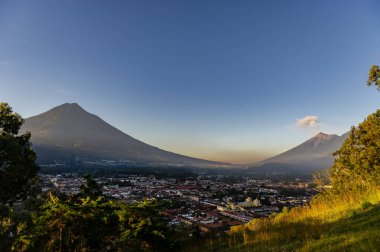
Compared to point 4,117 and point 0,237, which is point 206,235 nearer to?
point 0,237

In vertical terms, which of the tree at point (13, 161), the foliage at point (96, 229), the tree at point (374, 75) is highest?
the tree at point (374, 75)

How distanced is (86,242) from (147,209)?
51.6 inches

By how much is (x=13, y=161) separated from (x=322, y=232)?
994 cm

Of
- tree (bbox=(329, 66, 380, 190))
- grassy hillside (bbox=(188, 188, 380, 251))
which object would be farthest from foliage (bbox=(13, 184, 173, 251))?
tree (bbox=(329, 66, 380, 190))

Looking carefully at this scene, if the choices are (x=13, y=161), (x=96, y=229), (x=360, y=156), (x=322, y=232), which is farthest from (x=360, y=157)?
(x=13, y=161)

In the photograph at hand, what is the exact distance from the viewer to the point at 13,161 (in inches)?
371

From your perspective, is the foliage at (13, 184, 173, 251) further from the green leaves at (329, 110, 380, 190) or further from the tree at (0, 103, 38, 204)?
the green leaves at (329, 110, 380, 190)

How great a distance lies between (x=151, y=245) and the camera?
545cm

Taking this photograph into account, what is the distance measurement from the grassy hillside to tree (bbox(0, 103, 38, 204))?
7.01 m

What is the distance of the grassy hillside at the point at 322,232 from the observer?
4.14 meters

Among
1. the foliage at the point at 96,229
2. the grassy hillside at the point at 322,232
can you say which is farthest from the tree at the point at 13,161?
the grassy hillside at the point at 322,232

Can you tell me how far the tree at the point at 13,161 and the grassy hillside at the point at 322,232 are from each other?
7.01 meters

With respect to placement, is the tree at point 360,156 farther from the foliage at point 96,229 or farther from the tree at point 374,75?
the foliage at point 96,229

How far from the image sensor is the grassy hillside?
4.14 m
